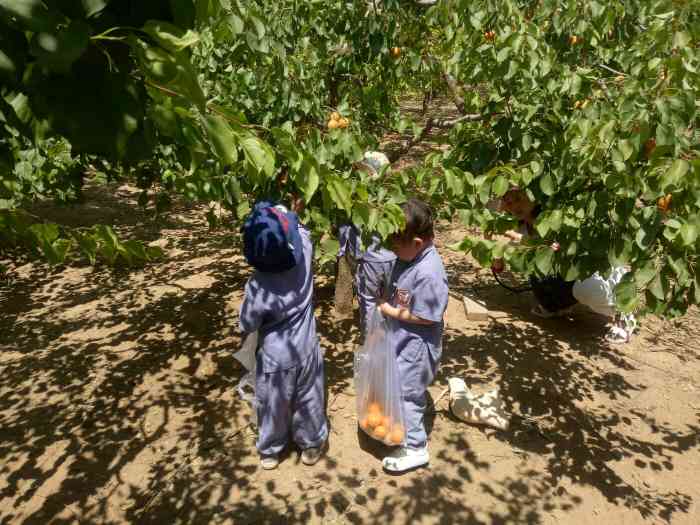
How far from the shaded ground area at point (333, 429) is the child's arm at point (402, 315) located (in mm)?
1148

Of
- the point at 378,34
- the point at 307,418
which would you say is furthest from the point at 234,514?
the point at 378,34

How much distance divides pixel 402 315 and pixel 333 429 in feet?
4.37

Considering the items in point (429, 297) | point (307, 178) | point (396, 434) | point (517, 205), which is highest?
point (307, 178)

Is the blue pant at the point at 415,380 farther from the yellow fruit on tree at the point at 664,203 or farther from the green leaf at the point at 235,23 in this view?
the green leaf at the point at 235,23

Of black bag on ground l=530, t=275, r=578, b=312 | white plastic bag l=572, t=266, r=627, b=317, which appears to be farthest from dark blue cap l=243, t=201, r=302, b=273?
black bag on ground l=530, t=275, r=578, b=312

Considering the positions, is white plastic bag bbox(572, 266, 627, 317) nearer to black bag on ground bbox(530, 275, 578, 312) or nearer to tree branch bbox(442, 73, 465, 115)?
black bag on ground bbox(530, 275, 578, 312)

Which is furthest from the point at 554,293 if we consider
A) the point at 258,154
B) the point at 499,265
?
the point at 258,154

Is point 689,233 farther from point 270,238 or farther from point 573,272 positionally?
point 270,238

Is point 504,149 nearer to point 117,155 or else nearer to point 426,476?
point 426,476

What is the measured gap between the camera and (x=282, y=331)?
2891 mm

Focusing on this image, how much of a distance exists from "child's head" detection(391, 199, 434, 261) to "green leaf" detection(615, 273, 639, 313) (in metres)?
1.10

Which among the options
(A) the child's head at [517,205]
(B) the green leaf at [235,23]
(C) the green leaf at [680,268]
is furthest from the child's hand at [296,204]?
(A) the child's head at [517,205]

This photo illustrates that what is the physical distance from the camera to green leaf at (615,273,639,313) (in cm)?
187

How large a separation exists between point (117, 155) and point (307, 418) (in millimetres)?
2667
